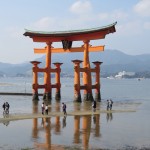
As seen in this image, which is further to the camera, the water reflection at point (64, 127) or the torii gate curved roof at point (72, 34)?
the torii gate curved roof at point (72, 34)

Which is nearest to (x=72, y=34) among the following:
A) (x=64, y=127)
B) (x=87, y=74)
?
(x=87, y=74)

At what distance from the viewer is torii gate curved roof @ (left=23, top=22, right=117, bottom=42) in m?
43.8

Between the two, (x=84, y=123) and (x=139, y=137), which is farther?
(x=84, y=123)

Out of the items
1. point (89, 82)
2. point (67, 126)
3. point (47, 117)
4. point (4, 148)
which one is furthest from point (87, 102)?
point (4, 148)

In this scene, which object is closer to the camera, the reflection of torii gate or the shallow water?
the shallow water

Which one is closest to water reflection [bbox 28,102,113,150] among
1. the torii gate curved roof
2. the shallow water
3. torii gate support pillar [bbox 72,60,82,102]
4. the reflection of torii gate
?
the shallow water

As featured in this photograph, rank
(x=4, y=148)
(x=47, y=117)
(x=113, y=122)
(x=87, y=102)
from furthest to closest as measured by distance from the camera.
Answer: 1. (x=87, y=102)
2. (x=47, y=117)
3. (x=113, y=122)
4. (x=4, y=148)

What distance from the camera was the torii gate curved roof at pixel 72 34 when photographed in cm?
4375

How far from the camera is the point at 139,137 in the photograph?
70.2 ft

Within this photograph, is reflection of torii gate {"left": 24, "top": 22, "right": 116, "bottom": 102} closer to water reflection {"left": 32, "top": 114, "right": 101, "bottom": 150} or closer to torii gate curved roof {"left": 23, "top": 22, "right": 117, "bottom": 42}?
torii gate curved roof {"left": 23, "top": 22, "right": 117, "bottom": 42}

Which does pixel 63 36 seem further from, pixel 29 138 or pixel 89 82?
pixel 29 138

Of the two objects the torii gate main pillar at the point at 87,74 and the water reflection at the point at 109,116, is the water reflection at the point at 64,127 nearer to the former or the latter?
the water reflection at the point at 109,116

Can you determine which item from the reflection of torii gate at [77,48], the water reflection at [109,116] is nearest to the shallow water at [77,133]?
the water reflection at [109,116]

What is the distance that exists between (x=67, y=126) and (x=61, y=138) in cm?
449
